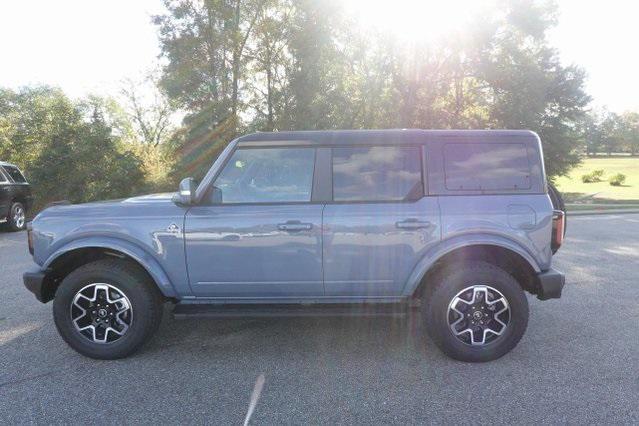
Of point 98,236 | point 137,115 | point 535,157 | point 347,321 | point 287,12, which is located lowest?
point 347,321

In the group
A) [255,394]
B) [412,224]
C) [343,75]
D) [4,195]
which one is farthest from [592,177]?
[255,394]

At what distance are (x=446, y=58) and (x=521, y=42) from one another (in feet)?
18.6

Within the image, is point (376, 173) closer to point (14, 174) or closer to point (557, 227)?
point (557, 227)

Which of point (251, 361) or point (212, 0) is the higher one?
point (212, 0)

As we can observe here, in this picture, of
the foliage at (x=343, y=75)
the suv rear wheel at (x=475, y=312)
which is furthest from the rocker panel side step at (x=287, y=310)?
the foliage at (x=343, y=75)

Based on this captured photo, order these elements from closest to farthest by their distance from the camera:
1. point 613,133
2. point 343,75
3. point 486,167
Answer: point 486,167 → point 343,75 → point 613,133

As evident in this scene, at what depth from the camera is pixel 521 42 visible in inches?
1035

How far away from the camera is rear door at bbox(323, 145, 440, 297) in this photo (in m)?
3.38

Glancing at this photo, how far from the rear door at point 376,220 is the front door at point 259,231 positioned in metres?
0.15

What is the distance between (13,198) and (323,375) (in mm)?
11598

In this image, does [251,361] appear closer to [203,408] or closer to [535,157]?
[203,408]

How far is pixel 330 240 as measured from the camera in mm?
3389

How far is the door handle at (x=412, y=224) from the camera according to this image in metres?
3.37

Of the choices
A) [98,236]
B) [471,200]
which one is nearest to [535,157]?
[471,200]
